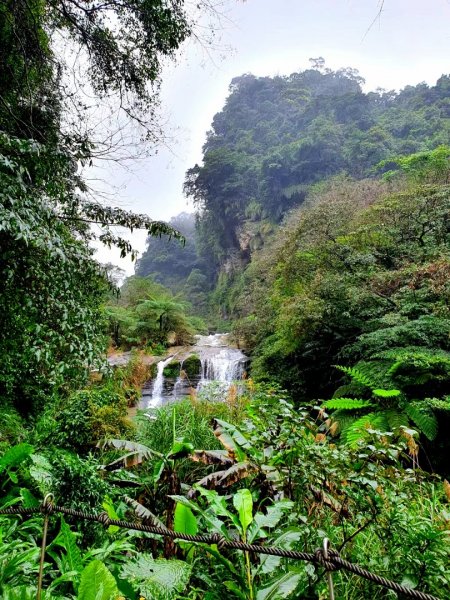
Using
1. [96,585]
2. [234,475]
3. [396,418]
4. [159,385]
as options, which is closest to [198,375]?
[159,385]

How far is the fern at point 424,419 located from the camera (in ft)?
14.3

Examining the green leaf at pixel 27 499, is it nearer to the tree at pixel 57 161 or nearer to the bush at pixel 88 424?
the tree at pixel 57 161

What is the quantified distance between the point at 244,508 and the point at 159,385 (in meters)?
10.5

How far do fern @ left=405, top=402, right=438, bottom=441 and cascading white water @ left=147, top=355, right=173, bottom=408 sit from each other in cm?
741

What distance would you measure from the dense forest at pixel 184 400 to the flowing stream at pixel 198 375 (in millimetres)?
558

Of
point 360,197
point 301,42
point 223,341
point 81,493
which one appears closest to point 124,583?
point 81,493

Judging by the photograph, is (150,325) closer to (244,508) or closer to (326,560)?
(244,508)

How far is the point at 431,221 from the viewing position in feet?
25.1

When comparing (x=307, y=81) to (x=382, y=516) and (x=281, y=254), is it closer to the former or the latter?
(x=281, y=254)

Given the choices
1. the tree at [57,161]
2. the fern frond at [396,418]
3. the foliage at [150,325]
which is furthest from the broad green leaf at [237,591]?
the foliage at [150,325]

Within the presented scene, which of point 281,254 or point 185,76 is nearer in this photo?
point 185,76

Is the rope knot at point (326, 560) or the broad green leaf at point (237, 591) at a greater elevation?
the rope knot at point (326, 560)

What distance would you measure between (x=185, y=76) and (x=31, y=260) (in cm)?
339

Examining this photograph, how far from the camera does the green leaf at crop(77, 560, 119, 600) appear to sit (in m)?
1.10
